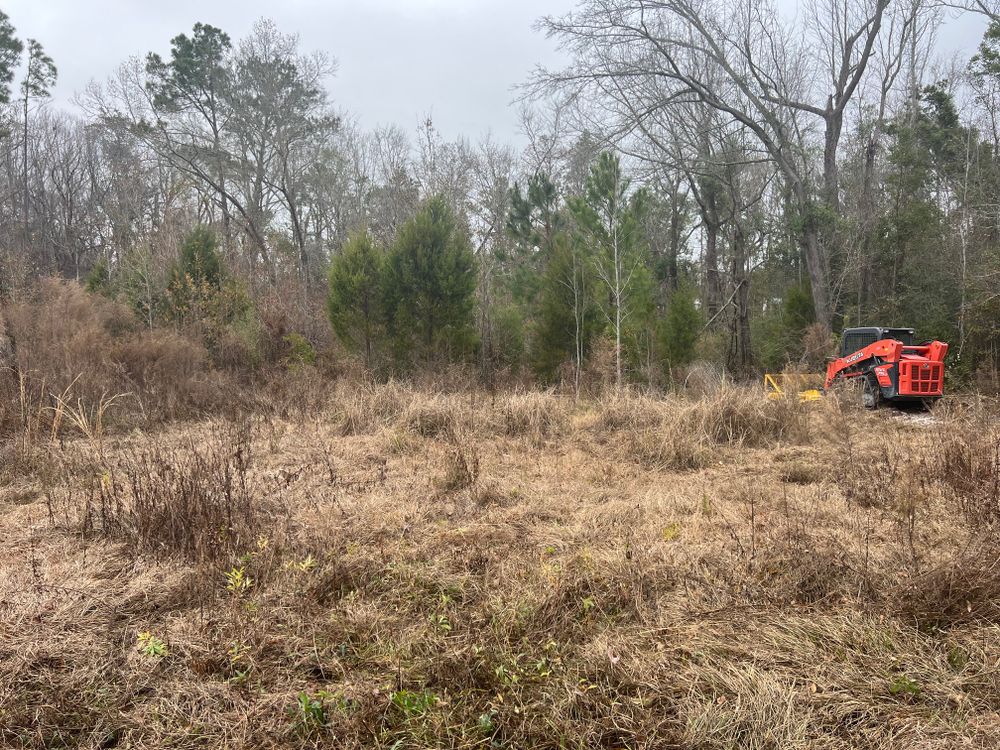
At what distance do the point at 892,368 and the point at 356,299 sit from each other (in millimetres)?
10835

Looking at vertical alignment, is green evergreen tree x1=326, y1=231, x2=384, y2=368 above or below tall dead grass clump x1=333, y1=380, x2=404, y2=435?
above

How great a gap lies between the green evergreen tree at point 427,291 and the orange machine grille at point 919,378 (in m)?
8.76

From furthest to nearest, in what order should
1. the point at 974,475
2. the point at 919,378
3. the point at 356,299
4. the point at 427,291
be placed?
the point at 427,291, the point at 356,299, the point at 919,378, the point at 974,475

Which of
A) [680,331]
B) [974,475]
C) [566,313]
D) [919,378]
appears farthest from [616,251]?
[974,475]

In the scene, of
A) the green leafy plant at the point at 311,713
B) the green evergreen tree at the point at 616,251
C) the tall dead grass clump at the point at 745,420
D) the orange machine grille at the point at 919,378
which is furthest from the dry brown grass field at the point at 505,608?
the green evergreen tree at the point at 616,251

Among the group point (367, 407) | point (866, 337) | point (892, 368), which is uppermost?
point (866, 337)

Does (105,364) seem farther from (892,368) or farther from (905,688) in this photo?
(892,368)

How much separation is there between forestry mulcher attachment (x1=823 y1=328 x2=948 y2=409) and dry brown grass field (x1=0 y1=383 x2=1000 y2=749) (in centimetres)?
381

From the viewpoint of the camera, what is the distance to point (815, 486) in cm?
487

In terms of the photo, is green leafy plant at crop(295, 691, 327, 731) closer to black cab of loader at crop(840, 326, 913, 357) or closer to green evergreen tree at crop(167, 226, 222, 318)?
black cab of loader at crop(840, 326, 913, 357)

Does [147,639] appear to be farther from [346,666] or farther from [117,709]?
[346,666]

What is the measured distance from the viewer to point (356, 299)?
13828 millimetres

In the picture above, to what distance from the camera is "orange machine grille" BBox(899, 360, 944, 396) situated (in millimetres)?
8828

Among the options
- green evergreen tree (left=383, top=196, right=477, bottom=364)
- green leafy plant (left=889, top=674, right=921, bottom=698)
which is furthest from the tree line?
green leafy plant (left=889, top=674, right=921, bottom=698)
